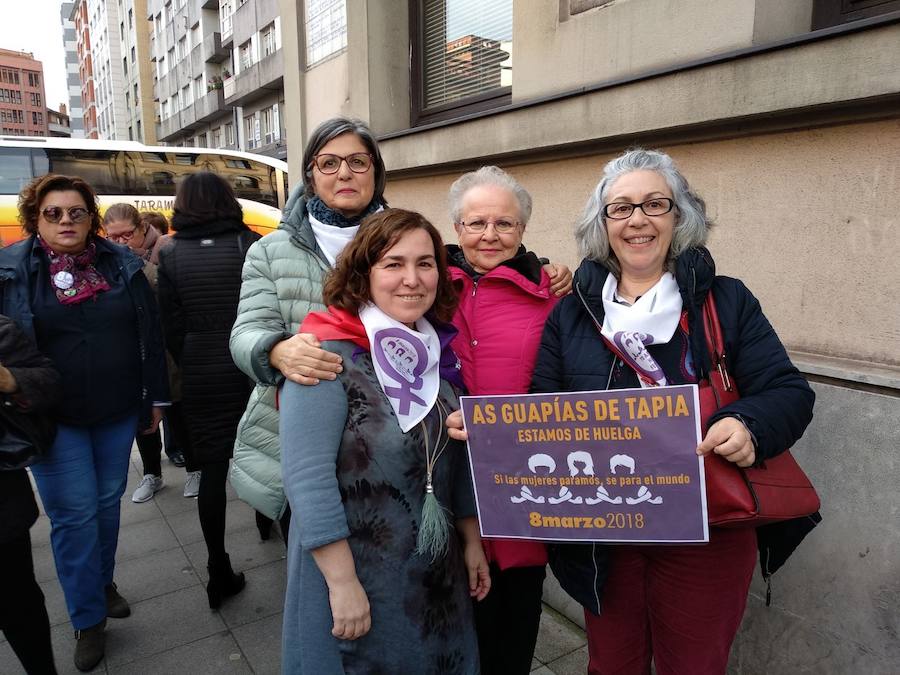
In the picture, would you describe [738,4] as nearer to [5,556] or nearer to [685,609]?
[685,609]

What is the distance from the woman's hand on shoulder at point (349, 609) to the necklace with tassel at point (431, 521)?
0.60 ft

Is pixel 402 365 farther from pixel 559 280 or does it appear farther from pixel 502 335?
pixel 559 280

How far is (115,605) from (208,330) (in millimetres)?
1492

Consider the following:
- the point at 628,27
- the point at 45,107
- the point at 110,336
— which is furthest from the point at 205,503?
the point at 45,107

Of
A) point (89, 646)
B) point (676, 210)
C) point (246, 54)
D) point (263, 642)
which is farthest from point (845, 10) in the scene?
point (246, 54)

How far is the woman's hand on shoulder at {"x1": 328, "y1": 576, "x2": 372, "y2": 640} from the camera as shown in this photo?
150cm

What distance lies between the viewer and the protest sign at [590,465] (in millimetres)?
1485

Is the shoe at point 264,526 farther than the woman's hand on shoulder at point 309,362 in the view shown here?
Yes

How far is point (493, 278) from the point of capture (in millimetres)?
1984

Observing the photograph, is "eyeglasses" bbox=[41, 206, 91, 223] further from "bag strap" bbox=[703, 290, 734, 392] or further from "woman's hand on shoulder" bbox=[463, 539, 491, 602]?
"bag strap" bbox=[703, 290, 734, 392]

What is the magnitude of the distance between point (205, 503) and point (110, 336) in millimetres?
961

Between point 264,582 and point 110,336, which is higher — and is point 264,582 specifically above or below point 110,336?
below

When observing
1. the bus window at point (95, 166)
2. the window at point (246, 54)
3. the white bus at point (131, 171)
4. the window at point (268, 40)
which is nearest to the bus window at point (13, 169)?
the white bus at point (131, 171)

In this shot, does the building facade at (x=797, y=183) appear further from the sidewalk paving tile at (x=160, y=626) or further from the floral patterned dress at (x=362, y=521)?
the sidewalk paving tile at (x=160, y=626)
